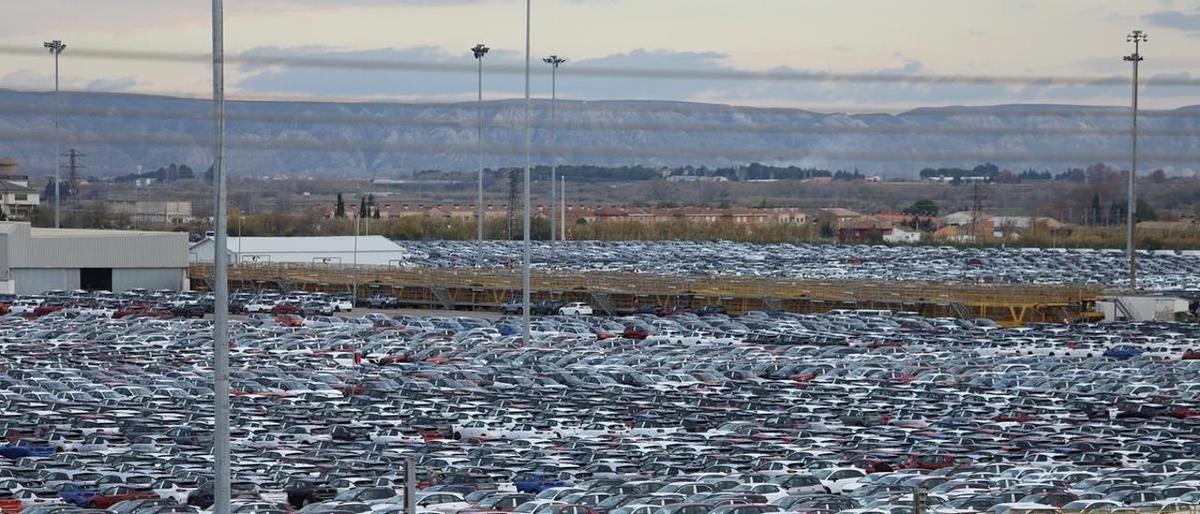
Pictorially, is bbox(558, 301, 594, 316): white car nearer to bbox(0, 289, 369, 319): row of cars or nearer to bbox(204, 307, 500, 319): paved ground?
bbox(204, 307, 500, 319): paved ground

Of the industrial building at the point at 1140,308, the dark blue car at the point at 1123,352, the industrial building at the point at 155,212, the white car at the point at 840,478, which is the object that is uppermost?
the industrial building at the point at 155,212

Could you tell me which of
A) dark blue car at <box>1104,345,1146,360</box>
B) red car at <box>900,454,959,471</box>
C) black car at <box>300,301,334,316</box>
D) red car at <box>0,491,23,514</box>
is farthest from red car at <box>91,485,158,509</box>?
black car at <box>300,301,334,316</box>

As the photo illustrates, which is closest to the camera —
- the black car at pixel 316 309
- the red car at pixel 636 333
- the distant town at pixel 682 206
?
the red car at pixel 636 333

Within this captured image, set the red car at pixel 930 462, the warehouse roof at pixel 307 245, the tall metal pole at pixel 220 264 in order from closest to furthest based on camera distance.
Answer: the tall metal pole at pixel 220 264
the red car at pixel 930 462
the warehouse roof at pixel 307 245

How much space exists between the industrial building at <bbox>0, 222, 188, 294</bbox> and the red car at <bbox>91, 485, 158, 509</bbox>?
23555mm

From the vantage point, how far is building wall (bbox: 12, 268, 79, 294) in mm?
36344

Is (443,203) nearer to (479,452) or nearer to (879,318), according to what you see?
(879,318)

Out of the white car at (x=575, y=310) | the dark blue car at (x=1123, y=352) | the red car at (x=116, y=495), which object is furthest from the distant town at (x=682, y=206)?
the red car at (x=116, y=495)

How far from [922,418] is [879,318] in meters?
11.7

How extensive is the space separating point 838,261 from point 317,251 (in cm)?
1793

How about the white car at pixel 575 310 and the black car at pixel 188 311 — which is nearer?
the black car at pixel 188 311

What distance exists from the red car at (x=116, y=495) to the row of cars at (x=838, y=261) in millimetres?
30672

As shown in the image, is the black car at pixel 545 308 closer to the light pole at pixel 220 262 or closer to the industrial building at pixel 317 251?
the industrial building at pixel 317 251

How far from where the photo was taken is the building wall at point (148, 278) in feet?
123
